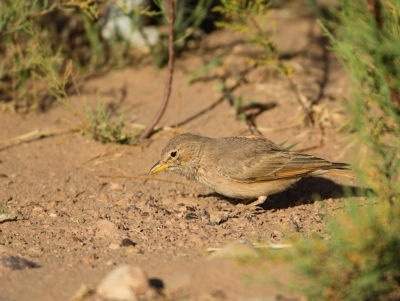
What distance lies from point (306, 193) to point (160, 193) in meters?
1.62

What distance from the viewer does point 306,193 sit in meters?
6.58

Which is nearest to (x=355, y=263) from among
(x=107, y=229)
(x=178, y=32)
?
(x=107, y=229)

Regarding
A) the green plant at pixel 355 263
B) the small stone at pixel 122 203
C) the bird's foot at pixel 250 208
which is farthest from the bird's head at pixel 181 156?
the green plant at pixel 355 263

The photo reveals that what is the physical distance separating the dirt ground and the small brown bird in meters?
0.27

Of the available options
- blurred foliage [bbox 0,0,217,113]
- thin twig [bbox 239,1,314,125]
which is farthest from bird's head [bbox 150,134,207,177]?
blurred foliage [bbox 0,0,217,113]

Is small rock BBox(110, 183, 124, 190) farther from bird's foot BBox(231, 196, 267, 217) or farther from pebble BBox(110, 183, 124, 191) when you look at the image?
bird's foot BBox(231, 196, 267, 217)

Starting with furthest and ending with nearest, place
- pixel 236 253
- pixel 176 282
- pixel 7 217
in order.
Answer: pixel 7 217 < pixel 236 253 < pixel 176 282

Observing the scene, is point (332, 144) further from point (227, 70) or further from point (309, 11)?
point (309, 11)

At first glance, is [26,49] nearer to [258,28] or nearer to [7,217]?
[7,217]

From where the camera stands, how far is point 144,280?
3.93 meters

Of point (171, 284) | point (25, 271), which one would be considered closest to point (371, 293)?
point (171, 284)

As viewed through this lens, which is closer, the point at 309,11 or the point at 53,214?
the point at 53,214

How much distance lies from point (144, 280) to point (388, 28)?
306 cm

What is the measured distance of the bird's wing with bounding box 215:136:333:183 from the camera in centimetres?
604
